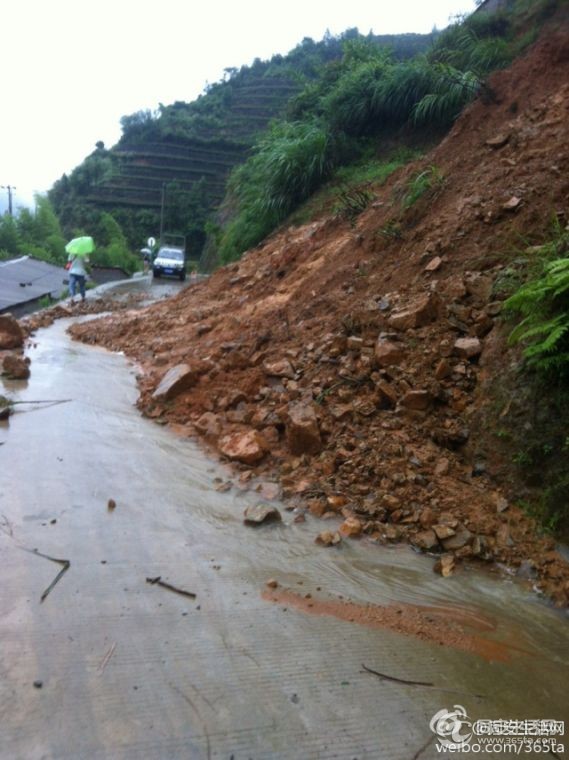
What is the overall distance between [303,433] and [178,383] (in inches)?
76.1

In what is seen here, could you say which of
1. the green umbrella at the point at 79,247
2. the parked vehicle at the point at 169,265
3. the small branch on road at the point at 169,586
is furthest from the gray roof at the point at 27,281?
the small branch on road at the point at 169,586

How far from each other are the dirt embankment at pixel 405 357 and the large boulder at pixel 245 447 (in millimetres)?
16

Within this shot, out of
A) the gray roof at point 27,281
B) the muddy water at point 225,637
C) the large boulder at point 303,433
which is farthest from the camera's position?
the gray roof at point 27,281

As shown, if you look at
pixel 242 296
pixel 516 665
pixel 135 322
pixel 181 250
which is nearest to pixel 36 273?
pixel 181 250

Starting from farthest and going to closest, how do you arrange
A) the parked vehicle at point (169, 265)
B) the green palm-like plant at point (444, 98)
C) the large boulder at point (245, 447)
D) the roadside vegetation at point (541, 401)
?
the parked vehicle at point (169, 265), the green palm-like plant at point (444, 98), the large boulder at point (245, 447), the roadside vegetation at point (541, 401)

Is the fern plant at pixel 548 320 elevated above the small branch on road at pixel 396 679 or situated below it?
above

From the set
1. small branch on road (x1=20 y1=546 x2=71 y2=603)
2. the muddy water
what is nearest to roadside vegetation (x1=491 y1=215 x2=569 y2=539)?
the muddy water

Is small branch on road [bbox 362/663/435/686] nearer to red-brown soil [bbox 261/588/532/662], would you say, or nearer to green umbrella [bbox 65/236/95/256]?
red-brown soil [bbox 261/588/532/662]

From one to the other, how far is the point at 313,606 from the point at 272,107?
51721mm

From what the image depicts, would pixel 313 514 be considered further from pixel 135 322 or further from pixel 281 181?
pixel 281 181

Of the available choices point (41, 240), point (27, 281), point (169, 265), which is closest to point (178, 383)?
point (27, 281)

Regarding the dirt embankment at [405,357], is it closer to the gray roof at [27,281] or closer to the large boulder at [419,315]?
the large boulder at [419,315]

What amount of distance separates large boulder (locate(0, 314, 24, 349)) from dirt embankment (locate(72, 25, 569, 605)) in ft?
6.01

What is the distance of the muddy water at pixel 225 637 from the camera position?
7.48 ft
